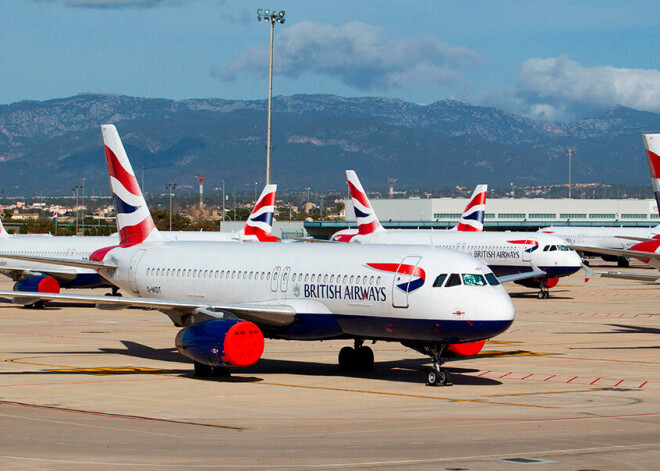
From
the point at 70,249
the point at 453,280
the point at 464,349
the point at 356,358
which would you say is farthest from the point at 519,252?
the point at 453,280

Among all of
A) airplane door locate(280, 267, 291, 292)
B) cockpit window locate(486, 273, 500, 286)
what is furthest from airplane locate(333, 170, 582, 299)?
cockpit window locate(486, 273, 500, 286)

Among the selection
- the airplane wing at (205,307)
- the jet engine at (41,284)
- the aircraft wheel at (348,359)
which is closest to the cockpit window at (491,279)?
the aircraft wheel at (348,359)

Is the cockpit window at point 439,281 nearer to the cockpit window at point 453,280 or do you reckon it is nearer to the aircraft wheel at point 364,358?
the cockpit window at point 453,280

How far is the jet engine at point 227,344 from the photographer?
28.4 meters

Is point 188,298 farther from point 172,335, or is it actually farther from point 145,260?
point 172,335

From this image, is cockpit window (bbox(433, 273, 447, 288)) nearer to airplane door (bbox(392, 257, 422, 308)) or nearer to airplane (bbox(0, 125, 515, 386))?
airplane (bbox(0, 125, 515, 386))

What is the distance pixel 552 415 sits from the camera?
76.2 ft

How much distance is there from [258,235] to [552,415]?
45668 mm

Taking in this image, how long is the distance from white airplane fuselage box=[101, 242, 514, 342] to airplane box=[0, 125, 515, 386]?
Result: 0.03 m

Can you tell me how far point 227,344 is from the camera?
92.8ft

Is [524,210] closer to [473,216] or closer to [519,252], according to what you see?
[473,216]

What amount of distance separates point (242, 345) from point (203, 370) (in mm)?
2247

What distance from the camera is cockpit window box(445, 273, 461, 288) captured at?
91.5 feet

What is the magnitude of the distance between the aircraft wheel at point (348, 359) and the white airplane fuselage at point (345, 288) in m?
1.54
